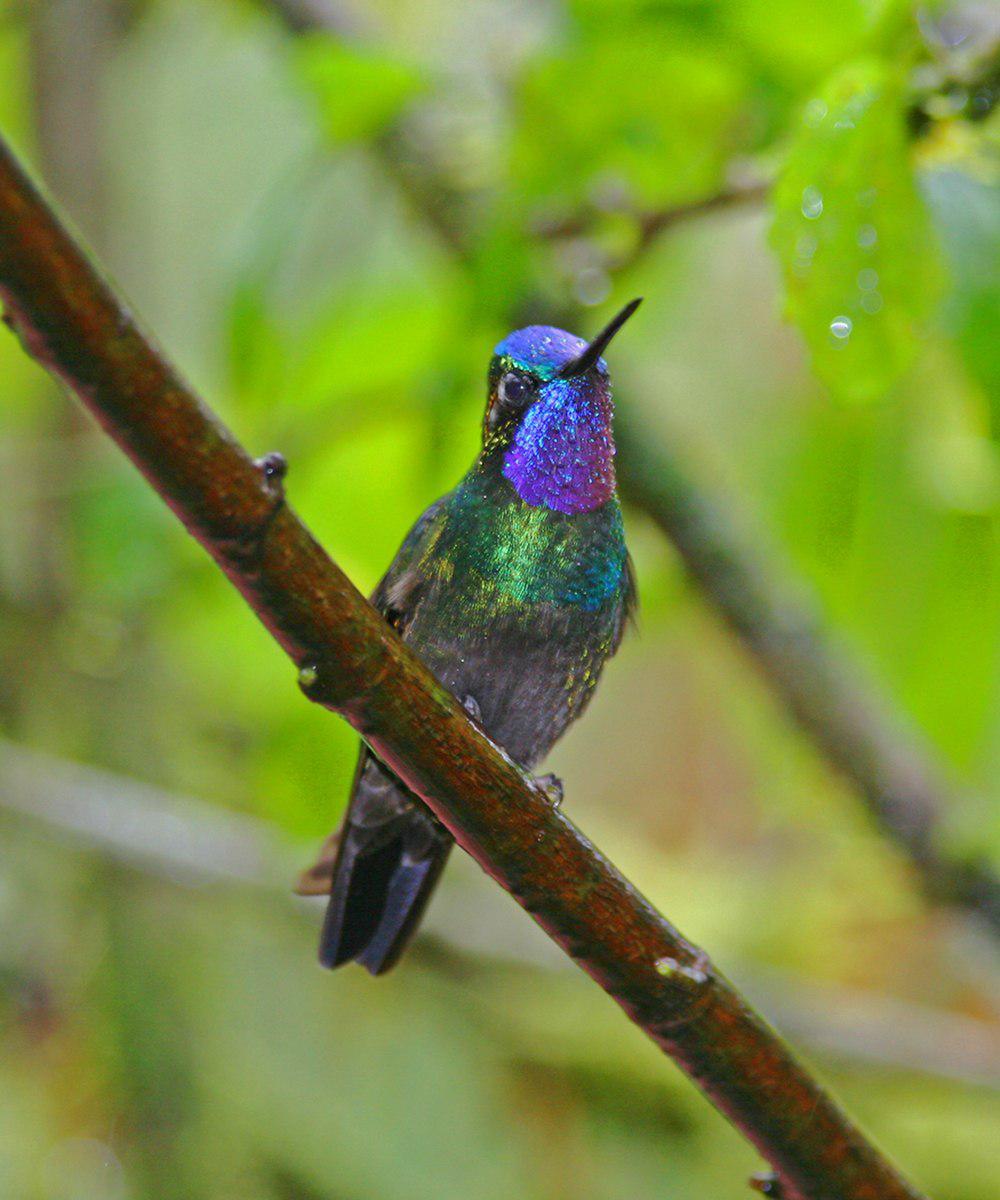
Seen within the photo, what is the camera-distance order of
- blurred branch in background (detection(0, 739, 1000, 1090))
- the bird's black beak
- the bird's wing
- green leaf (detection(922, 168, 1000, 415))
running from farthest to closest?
blurred branch in background (detection(0, 739, 1000, 1090))
the bird's wing
green leaf (detection(922, 168, 1000, 415))
the bird's black beak

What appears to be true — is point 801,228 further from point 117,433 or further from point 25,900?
point 25,900

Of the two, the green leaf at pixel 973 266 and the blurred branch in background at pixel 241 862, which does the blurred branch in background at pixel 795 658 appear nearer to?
the blurred branch in background at pixel 241 862

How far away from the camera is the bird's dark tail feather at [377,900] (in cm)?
148

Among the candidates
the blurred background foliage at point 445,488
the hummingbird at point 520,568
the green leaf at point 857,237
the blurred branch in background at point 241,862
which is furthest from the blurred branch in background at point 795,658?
the green leaf at point 857,237

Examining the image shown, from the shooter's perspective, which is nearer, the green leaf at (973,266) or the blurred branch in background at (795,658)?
the green leaf at (973,266)

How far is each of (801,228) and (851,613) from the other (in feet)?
2.70

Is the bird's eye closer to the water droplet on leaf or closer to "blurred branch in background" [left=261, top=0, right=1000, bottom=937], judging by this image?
the water droplet on leaf

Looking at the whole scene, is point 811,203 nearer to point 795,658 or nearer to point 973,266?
point 973,266

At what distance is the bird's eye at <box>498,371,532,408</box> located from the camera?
1.36 meters

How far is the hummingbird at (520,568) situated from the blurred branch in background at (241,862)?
0.84m

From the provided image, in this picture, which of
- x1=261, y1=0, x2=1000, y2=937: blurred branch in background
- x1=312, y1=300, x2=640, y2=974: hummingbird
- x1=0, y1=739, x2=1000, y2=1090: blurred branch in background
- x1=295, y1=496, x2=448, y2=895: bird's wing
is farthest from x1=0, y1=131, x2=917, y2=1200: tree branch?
x1=261, y1=0, x2=1000, y2=937: blurred branch in background

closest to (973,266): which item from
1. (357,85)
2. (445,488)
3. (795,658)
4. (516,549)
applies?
(516,549)

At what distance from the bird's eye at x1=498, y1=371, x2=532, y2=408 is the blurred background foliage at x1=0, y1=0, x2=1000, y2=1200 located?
0.86 ft

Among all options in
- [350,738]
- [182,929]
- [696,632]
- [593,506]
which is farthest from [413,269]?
[593,506]
